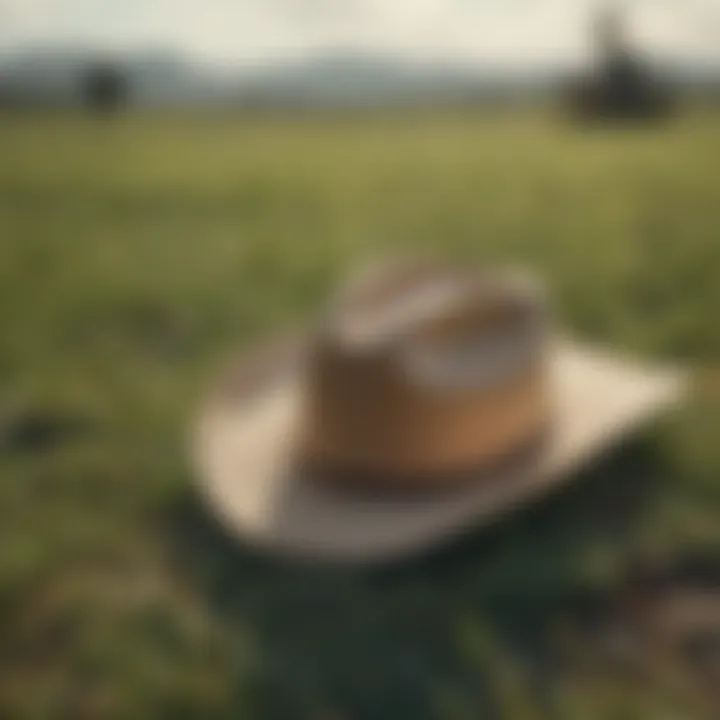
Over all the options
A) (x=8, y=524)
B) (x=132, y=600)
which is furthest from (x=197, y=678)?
(x=8, y=524)

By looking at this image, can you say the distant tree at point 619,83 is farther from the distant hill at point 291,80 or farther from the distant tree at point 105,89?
the distant tree at point 105,89

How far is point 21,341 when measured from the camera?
3.39 feet

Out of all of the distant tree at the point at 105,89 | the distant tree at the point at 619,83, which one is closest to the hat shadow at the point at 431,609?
the distant tree at the point at 619,83

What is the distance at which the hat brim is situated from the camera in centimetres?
81

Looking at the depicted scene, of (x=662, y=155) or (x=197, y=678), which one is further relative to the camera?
(x=662, y=155)

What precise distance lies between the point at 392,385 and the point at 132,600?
22 centimetres

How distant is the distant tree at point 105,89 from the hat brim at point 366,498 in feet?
1.13

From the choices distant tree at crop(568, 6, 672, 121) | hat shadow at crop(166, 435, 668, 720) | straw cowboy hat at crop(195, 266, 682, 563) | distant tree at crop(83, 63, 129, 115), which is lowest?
hat shadow at crop(166, 435, 668, 720)

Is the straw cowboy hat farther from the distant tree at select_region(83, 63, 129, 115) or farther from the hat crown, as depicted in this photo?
the distant tree at select_region(83, 63, 129, 115)

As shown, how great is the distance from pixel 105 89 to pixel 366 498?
528 millimetres

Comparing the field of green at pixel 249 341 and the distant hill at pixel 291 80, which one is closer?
the field of green at pixel 249 341

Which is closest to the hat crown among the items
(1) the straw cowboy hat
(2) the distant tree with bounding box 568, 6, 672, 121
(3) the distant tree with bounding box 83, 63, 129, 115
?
(1) the straw cowboy hat

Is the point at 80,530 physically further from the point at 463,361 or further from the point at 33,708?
the point at 463,361

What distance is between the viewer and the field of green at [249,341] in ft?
2.47
